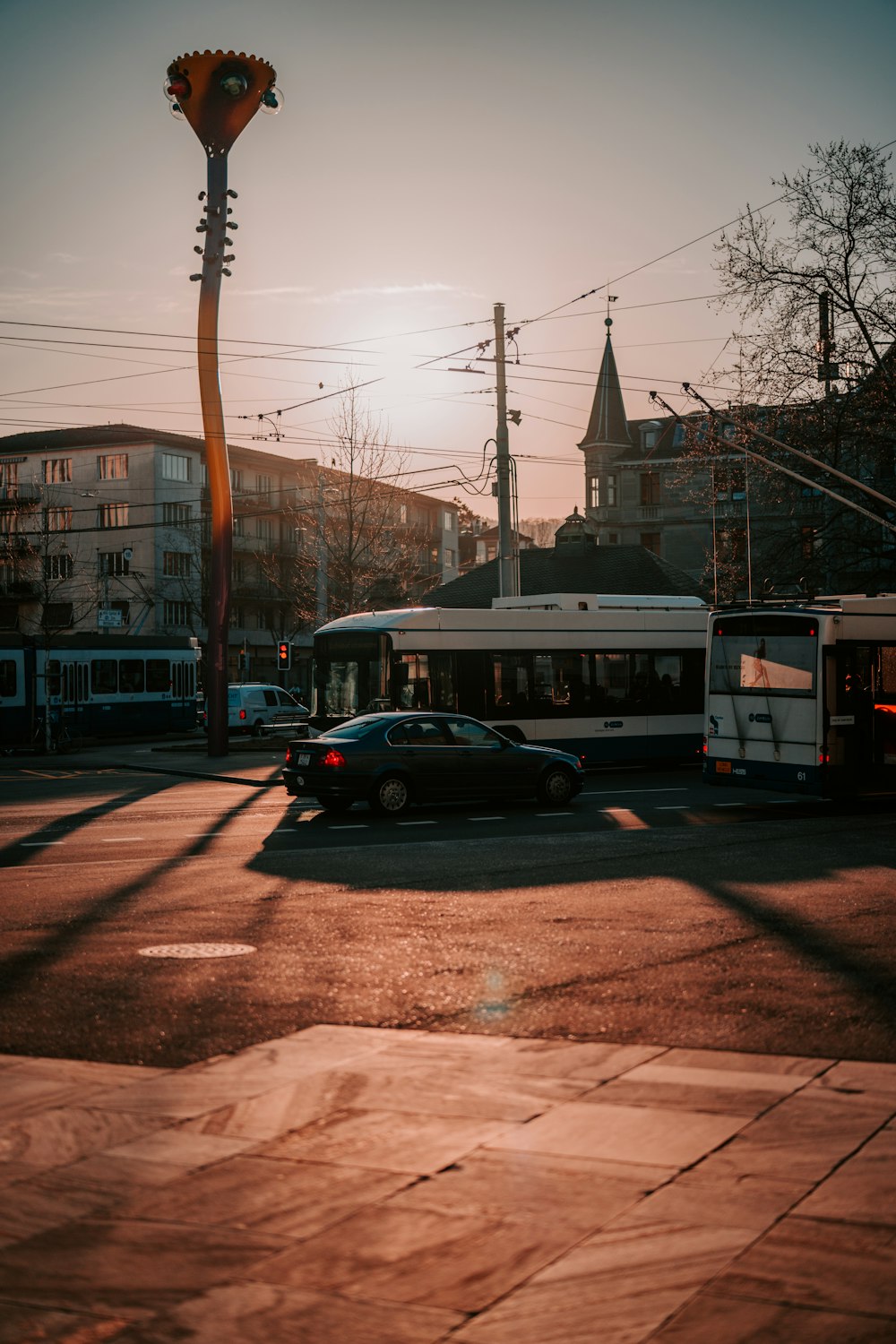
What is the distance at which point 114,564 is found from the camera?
2808 inches

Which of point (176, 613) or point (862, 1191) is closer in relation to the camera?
point (862, 1191)

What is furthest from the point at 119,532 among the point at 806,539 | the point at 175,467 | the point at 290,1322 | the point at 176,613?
the point at 290,1322

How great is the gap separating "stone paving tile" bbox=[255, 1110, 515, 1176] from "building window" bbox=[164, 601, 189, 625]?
219 feet

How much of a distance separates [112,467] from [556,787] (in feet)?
182

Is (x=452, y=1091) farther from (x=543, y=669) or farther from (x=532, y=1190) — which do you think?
(x=543, y=669)

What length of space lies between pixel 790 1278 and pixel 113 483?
70696mm

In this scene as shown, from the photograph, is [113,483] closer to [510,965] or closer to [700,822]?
[700,822]

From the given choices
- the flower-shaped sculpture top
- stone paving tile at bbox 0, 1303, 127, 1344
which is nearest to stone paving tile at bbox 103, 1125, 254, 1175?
stone paving tile at bbox 0, 1303, 127, 1344

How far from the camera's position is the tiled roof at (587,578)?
6119cm

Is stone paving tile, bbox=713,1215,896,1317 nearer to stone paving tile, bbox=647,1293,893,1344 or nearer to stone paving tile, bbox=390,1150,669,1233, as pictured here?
stone paving tile, bbox=647,1293,893,1344

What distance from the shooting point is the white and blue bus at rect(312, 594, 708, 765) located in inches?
1035

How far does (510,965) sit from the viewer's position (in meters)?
9.20

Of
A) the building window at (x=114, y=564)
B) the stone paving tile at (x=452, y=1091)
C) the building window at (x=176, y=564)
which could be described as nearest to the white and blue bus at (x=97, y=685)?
the building window at (x=176, y=564)

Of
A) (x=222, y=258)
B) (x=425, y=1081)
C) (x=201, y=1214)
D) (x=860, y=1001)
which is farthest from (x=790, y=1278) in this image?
(x=222, y=258)
